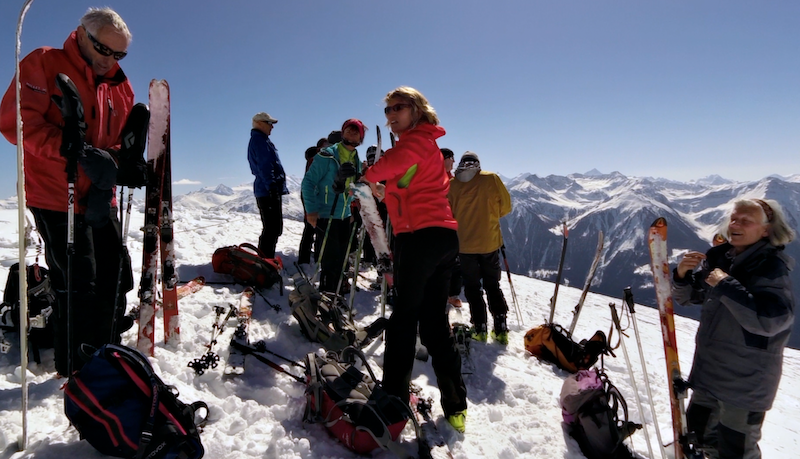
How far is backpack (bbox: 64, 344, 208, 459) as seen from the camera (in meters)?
2.04

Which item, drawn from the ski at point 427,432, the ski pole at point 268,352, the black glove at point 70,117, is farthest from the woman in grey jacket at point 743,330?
the black glove at point 70,117

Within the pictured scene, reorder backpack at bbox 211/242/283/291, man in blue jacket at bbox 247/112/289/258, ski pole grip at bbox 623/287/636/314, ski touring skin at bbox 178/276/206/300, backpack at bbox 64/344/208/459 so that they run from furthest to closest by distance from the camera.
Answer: man in blue jacket at bbox 247/112/289/258, backpack at bbox 211/242/283/291, ski touring skin at bbox 178/276/206/300, ski pole grip at bbox 623/287/636/314, backpack at bbox 64/344/208/459

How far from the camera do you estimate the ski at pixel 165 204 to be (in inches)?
143

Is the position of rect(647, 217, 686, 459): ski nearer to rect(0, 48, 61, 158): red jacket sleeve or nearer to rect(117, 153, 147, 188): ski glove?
rect(117, 153, 147, 188): ski glove

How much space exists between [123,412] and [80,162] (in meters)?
1.56

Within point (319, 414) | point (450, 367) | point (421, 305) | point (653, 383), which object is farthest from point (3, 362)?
point (653, 383)

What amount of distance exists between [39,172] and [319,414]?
100 inches

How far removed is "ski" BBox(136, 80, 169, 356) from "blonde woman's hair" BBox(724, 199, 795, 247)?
496 centimetres

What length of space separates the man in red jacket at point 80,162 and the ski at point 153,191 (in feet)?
1.83

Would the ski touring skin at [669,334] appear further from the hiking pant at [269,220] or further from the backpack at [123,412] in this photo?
the hiking pant at [269,220]

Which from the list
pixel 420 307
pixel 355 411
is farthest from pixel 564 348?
pixel 355 411

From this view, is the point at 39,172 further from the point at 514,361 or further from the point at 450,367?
the point at 514,361

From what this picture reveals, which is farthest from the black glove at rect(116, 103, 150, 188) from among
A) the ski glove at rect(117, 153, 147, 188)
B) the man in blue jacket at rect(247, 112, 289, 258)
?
the man in blue jacket at rect(247, 112, 289, 258)

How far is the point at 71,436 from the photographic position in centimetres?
218
